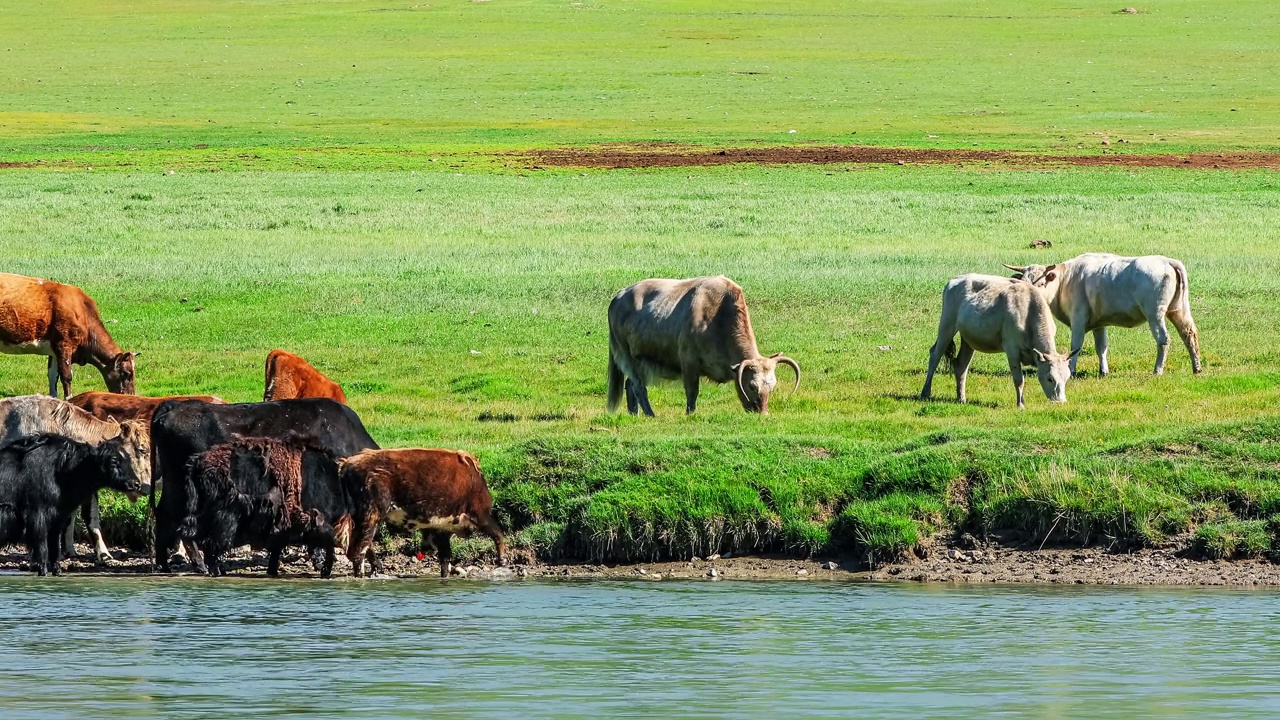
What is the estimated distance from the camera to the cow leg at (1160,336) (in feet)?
65.7

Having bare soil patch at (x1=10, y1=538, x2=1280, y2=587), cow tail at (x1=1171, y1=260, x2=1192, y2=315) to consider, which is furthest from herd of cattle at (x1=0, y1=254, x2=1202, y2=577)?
cow tail at (x1=1171, y1=260, x2=1192, y2=315)

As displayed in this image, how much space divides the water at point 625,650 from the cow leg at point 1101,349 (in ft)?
28.9

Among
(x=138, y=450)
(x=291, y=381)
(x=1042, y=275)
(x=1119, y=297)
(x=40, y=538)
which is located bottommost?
(x=40, y=538)

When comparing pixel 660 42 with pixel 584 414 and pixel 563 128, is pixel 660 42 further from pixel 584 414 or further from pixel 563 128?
pixel 584 414

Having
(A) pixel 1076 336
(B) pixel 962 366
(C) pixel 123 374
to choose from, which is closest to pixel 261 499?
(C) pixel 123 374

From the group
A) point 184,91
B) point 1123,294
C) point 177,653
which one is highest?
point 184,91

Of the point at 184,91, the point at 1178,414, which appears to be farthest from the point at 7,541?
the point at 184,91

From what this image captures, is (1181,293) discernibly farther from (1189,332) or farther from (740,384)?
(740,384)

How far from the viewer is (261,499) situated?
12477mm

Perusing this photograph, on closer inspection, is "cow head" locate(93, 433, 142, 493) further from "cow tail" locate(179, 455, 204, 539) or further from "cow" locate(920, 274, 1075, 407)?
"cow" locate(920, 274, 1075, 407)

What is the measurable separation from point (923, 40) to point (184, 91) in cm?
3962

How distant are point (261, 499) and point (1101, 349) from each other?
1165cm

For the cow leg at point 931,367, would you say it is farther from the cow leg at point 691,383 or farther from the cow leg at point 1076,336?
the cow leg at point 691,383

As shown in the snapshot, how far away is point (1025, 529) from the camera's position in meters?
13.0
